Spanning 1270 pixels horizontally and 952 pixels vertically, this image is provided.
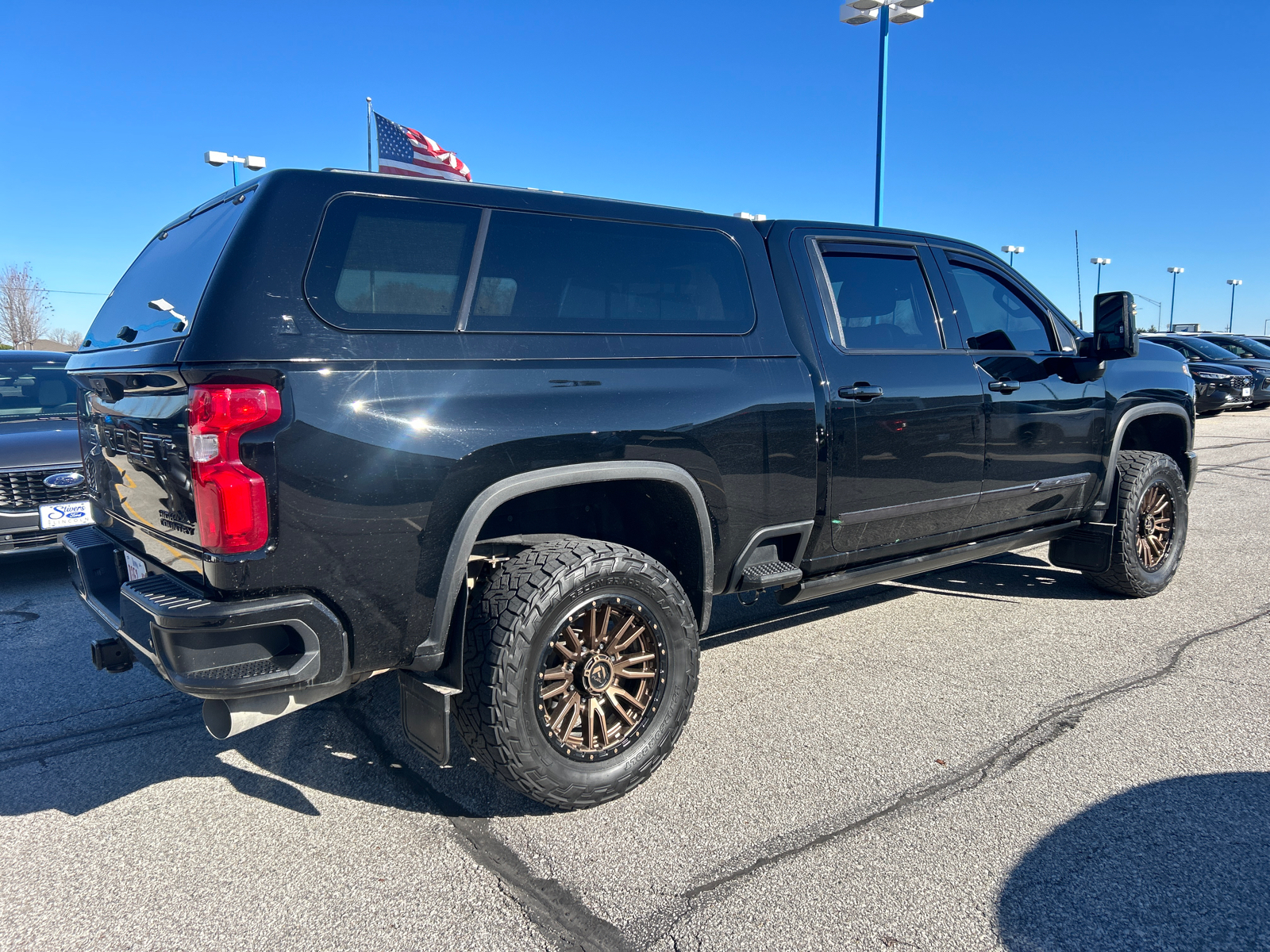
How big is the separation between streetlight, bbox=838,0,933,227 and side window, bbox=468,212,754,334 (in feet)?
36.5

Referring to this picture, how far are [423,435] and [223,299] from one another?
65 cm

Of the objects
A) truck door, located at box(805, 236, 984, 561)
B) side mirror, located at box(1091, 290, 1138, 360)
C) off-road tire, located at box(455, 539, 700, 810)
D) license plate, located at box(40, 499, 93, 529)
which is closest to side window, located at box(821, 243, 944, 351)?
truck door, located at box(805, 236, 984, 561)

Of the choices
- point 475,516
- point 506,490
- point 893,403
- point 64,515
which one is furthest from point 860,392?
point 64,515

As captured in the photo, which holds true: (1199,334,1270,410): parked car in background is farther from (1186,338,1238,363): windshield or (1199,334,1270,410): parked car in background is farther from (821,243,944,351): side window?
(821,243,944,351): side window

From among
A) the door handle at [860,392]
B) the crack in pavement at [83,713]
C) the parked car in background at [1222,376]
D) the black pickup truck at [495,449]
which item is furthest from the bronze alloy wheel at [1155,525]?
the parked car in background at [1222,376]

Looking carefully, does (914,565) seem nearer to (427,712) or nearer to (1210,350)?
Answer: (427,712)

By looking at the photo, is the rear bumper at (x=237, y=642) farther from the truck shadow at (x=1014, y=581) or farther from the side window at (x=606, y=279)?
the truck shadow at (x=1014, y=581)

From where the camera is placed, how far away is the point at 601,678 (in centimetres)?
288

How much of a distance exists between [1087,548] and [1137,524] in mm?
302

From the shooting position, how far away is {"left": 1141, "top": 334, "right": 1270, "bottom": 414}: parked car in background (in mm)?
18438

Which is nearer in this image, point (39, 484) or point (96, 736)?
point (96, 736)

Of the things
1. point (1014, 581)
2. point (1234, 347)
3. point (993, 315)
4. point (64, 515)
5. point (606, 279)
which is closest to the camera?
point (606, 279)

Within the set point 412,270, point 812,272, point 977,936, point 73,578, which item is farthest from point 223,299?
point 977,936

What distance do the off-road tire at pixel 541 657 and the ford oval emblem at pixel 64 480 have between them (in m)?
4.07
